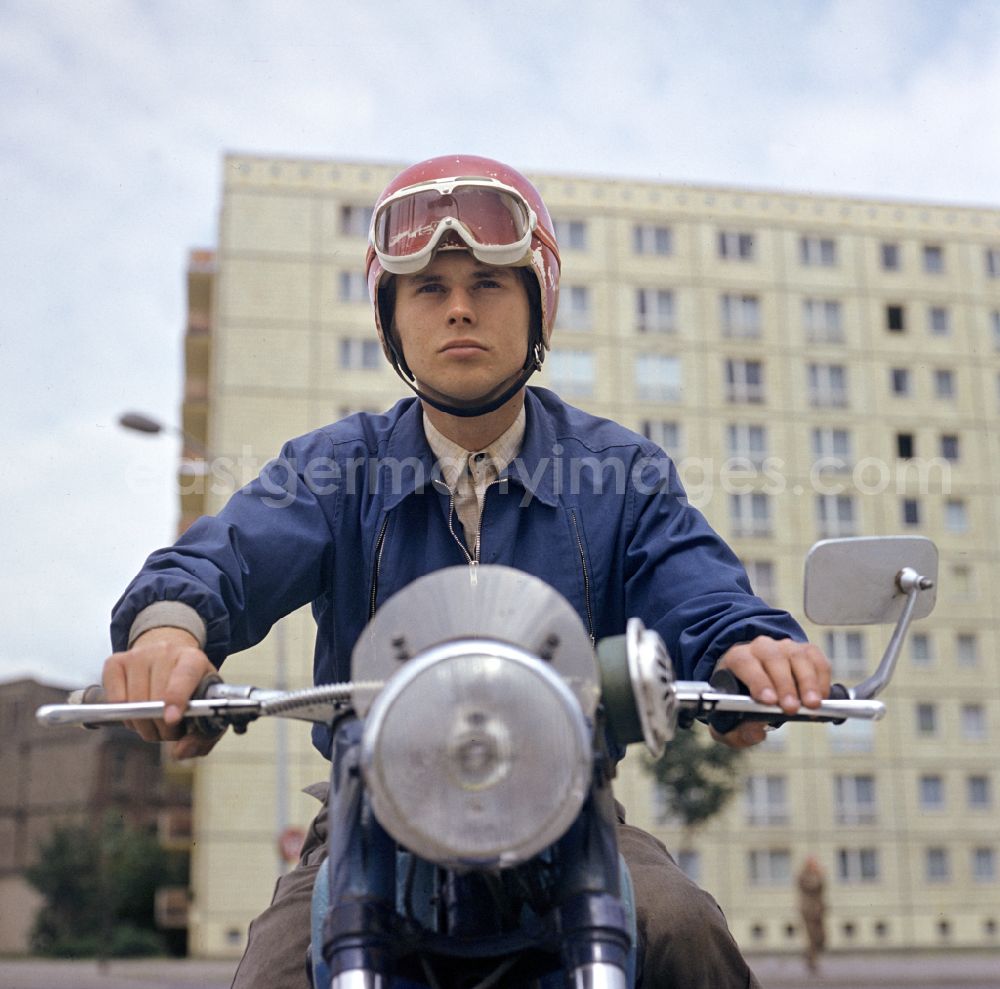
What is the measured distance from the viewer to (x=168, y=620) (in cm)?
207

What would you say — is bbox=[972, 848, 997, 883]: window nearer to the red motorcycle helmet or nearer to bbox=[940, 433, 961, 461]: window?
bbox=[940, 433, 961, 461]: window

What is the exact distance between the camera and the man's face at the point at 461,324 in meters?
2.69

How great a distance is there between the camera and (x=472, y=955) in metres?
1.71

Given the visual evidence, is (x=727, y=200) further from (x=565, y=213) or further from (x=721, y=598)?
(x=721, y=598)

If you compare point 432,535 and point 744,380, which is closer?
point 432,535

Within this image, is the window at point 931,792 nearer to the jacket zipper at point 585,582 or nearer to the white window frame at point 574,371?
the white window frame at point 574,371

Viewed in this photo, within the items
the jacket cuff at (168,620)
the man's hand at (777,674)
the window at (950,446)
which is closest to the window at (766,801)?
the window at (950,446)

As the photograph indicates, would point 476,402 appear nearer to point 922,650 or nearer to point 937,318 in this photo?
point 922,650

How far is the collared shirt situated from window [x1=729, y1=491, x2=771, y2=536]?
144ft

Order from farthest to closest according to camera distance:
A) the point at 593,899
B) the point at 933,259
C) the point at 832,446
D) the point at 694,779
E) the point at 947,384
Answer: the point at 933,259
the point at 947,384
the point at 832,446
the point at 694,779
the point at 593,899

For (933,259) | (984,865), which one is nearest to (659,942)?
(984,865)

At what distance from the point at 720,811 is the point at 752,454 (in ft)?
49.2

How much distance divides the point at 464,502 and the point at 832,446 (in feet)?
153

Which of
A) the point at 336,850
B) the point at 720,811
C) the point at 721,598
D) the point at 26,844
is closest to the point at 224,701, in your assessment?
the point at 336,850
